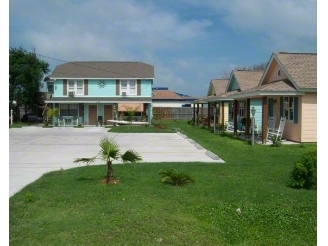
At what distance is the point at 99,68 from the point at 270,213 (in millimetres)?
35865

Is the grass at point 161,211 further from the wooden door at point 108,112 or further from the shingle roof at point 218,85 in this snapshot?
the wooden door at point 108,112

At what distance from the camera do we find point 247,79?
96.9 feet

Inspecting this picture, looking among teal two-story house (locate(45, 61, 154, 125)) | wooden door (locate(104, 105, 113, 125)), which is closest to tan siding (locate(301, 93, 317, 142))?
teal two-story house (locate(45, 61, 154, 125))

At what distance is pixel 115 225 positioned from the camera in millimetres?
5578

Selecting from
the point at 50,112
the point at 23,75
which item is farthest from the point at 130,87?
the point at 23,75

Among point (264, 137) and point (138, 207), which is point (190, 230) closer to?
point (138, 207)

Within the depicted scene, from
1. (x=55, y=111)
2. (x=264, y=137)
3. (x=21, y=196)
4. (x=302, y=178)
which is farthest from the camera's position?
(x=55, y=111)

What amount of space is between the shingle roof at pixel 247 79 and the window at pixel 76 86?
51.3 feet

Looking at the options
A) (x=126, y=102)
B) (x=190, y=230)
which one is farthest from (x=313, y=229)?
(x=126, y=102)

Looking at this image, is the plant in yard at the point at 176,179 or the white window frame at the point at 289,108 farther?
the white window frame at the point at 289,108

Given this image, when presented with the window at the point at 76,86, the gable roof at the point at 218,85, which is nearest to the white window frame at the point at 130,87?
the window at the point at 76,86

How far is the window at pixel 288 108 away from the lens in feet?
64.0

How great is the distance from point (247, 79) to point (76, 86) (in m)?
17.4

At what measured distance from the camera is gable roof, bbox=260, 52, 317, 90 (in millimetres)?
18377
